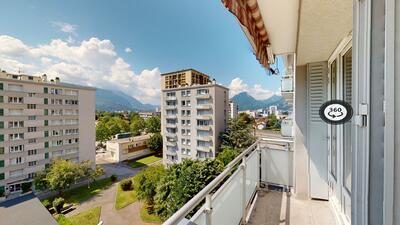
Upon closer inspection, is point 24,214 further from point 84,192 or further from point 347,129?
point 347,129

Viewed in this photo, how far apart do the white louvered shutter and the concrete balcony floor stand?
240 millimetres

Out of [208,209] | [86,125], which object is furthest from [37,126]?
[208,209]

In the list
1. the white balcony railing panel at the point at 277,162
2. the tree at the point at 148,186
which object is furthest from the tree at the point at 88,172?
the white balcony railing panel at the point at 277,162

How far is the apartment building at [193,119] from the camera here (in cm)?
1964

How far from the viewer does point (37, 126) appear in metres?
15.9

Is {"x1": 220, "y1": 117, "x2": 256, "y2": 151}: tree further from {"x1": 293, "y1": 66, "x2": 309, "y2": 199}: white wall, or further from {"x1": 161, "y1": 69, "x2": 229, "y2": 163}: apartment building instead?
{"x1": 293, "y1": 66, "x2": 309, "y2": 199}: white wall

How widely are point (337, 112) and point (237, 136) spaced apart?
19.4 meters

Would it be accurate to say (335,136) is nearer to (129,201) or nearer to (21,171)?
(129,201)

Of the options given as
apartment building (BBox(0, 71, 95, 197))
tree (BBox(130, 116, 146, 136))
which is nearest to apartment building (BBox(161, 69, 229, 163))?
apartment building (BBox(0, 71, 95, 197))

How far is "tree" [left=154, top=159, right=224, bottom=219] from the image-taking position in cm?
945

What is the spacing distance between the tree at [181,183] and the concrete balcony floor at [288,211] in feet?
23.3

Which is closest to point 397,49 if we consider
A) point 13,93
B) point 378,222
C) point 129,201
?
point 378,222

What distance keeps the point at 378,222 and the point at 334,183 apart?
213 centimetres

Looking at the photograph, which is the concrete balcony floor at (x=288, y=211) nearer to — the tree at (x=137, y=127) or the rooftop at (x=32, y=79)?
the rooftop at (x=32, y=79)
